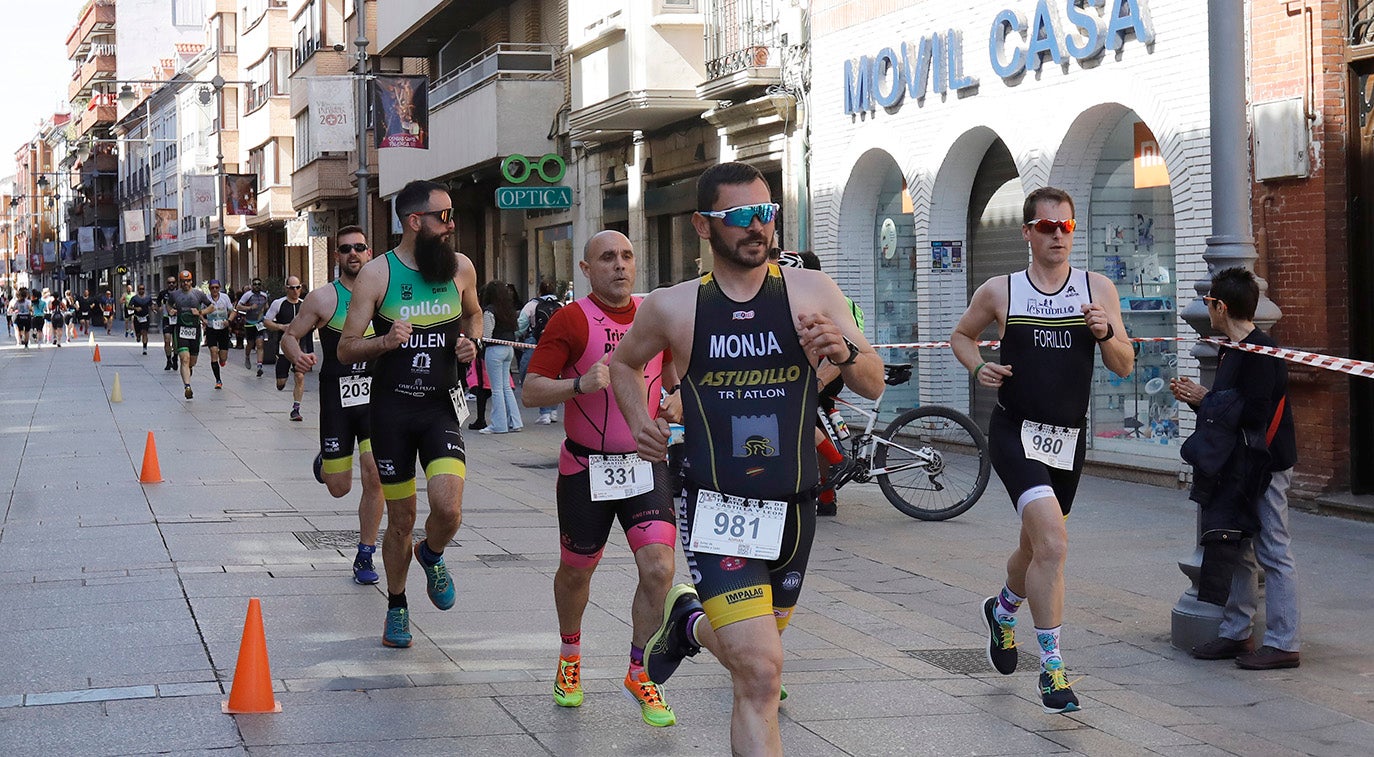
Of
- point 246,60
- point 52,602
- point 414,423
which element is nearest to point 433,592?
point 414,423

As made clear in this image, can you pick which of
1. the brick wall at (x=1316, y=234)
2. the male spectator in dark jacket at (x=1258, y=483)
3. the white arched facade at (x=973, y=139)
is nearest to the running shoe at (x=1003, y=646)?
the male spectator in dark jacket at (x=1258, y=483)

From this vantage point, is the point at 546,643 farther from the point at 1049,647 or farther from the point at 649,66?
the point at 649,66

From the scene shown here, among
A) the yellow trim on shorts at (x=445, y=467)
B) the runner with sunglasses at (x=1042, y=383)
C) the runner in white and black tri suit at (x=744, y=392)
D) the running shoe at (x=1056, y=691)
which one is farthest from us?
the yellow trim on shorts at (x=445, y=467)

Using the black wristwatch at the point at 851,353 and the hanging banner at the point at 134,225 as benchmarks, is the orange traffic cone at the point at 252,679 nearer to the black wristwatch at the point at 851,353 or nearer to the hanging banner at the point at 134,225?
the black wristwatch at the point at 851,353

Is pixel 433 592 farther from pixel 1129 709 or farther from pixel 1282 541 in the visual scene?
pixel 1282 541

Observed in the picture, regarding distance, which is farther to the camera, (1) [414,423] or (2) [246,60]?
(2) [246,60]

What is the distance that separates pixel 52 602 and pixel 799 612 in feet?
12.2

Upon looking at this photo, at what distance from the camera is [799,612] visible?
27.6ft

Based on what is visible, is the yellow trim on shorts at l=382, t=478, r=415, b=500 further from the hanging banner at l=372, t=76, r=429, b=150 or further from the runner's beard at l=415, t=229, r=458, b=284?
the hanging banner at l=372, t=76, r=429, b=150

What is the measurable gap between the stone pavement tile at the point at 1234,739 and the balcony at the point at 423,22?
28384 mm

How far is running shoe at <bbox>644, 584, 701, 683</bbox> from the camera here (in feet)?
17.7

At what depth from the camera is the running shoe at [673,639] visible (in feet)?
17.7

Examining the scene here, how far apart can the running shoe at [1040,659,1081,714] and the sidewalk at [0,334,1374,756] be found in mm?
77

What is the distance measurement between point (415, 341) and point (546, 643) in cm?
146
